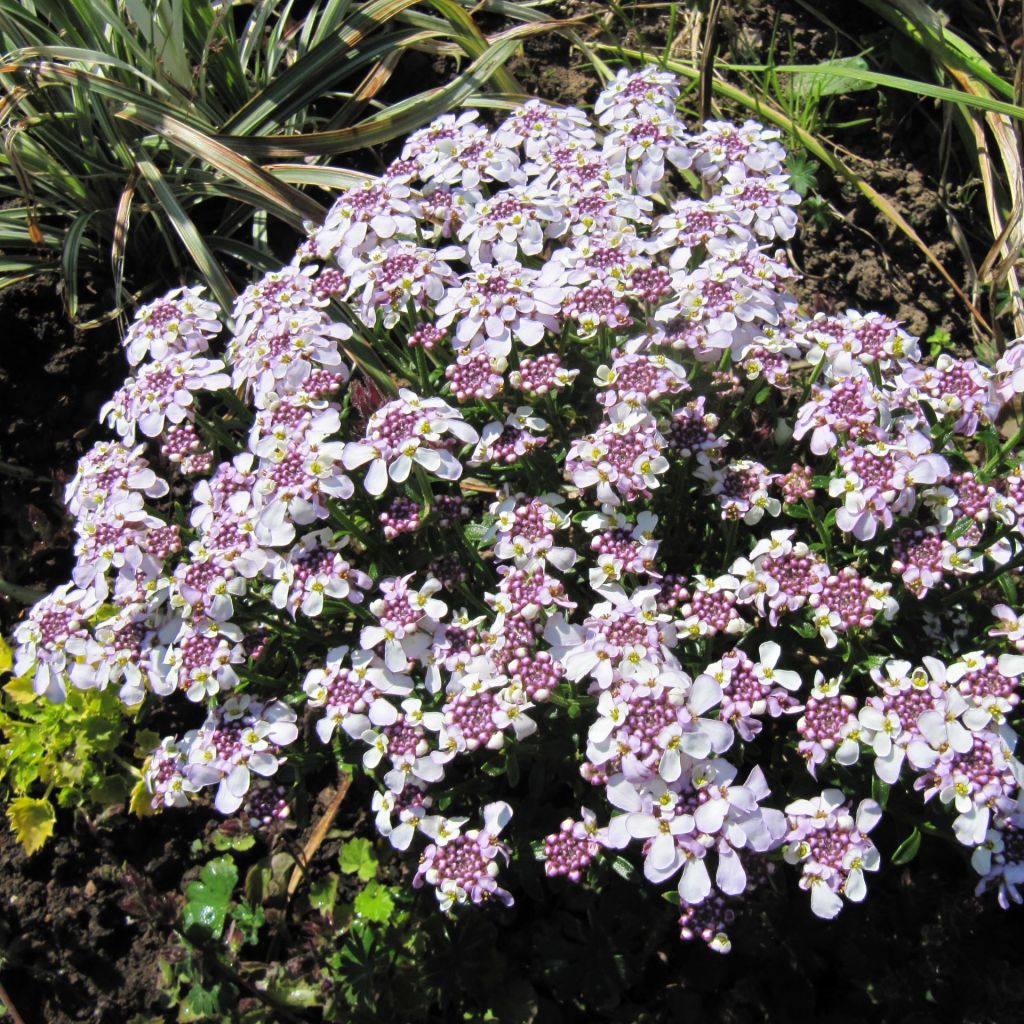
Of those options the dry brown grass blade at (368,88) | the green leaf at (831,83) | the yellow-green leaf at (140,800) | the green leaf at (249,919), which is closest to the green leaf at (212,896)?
the green leaf at (249,919)

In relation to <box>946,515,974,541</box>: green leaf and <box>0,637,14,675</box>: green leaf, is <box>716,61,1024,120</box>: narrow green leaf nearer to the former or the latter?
<box>946,515,974,541</box>: green leaf

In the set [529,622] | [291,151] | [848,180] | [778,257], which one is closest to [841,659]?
[529,622]

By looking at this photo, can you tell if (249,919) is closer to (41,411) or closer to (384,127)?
(41,411)

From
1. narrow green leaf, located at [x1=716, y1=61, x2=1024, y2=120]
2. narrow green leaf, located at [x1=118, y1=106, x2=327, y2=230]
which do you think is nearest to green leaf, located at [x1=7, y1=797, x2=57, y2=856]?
narrow green leaf, located at [x1=118, y1=106, x2=327, y2=230]

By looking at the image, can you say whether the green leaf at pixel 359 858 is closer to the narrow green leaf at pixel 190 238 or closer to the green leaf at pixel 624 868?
the green leaf at pixel 624 868

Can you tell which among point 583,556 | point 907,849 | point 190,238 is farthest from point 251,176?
point 907,849

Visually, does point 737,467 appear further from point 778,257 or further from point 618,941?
point 618,941

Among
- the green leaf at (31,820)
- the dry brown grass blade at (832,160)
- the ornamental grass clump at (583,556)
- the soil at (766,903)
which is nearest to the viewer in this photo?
the ornamental grass clump at (583,556)
